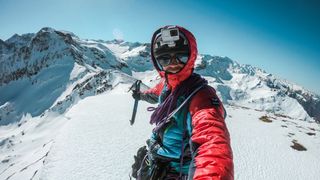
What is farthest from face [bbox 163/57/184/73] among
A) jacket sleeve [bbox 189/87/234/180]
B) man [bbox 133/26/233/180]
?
jacket sleeve [bbox 189/87/234/180]

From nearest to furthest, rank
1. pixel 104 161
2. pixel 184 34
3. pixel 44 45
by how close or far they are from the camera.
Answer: pixel 184 34
pixel 104 161
pixel 44 45

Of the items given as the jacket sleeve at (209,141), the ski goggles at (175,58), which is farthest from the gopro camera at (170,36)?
the jacket sleeve at (209,141)

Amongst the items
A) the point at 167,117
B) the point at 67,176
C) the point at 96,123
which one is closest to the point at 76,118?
the point at 96,123

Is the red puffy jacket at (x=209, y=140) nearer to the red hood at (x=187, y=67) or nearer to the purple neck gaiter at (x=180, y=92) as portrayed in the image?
the purple neck gaiter at (x=180, y=92)

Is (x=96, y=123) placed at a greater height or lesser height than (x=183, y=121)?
lesser

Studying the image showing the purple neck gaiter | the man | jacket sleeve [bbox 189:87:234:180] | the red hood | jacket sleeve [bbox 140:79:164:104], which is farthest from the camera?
jacket sleeve [bbox 140:79:164:104]

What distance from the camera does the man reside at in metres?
2.45

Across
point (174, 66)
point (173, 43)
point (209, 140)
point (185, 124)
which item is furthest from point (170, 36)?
point (209, 140)

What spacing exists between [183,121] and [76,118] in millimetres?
17360

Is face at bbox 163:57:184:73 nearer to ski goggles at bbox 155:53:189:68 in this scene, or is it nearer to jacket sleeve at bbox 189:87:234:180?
ski goggles at bbox 155:53:189:68

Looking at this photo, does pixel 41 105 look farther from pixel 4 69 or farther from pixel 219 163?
pixel 219 163

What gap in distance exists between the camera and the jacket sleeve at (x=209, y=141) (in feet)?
7.57

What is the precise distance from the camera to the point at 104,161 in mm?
11852

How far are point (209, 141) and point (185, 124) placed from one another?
69 centimetres
